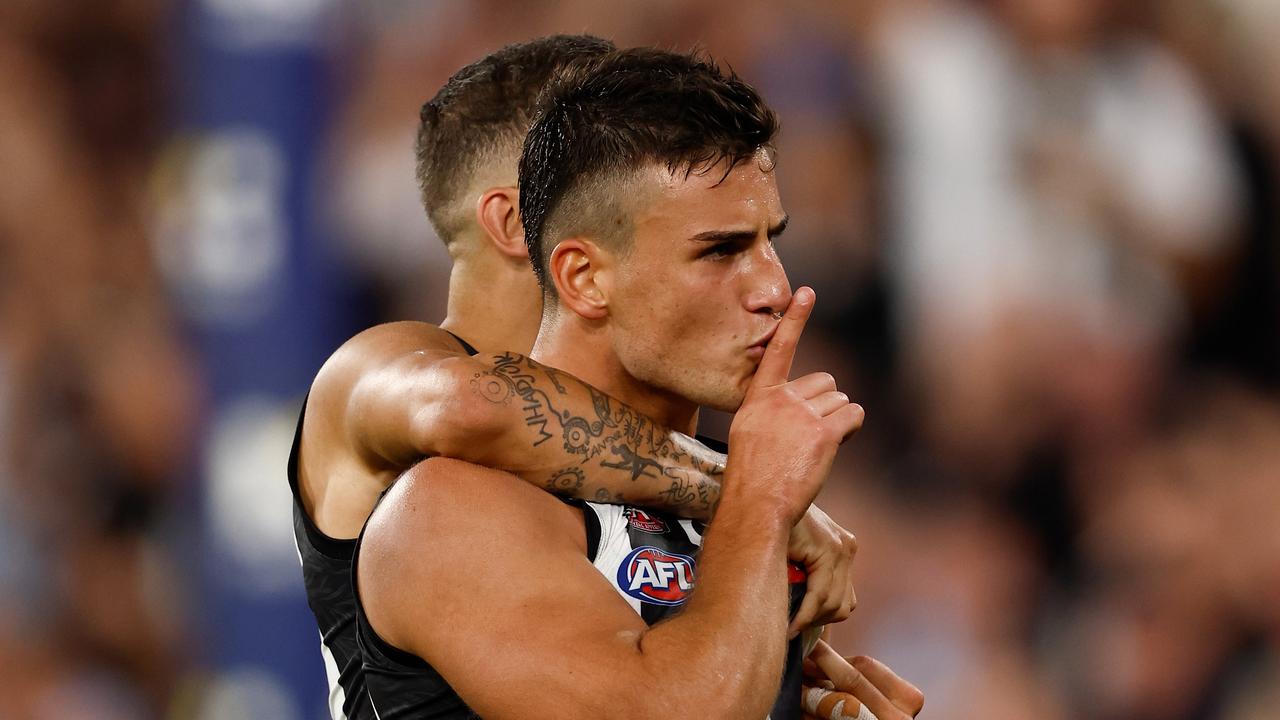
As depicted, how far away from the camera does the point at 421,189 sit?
387 centimetres

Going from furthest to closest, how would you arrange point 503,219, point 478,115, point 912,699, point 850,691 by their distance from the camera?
point 478,115 < point 503,219 < point 912,699 < point 850,691

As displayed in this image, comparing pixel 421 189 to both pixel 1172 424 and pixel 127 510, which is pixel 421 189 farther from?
pixel 127 510

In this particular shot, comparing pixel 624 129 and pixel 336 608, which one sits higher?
pixel 624 129

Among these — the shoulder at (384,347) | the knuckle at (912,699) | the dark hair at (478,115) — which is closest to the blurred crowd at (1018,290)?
the dark hair at (478,115)

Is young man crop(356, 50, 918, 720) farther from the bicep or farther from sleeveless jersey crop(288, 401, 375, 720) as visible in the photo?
sleeveless jersey crop(288, 401, 375, 720)

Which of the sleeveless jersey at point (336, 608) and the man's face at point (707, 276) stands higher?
the man's face at point (707, 276)

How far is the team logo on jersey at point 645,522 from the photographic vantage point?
2.69 meters

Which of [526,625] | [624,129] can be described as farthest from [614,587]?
[624,129]

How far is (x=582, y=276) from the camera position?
9.20 feet

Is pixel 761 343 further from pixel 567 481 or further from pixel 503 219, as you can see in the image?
pixel 503 219

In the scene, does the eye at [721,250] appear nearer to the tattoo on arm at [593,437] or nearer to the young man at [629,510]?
the young man at [629,510]

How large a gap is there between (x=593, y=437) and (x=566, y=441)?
0.06m

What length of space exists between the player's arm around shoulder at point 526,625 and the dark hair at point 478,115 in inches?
52.8

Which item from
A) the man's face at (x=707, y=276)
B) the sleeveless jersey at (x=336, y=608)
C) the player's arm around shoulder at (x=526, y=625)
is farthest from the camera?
the sleeveless jersey at (x=336, y=608)
